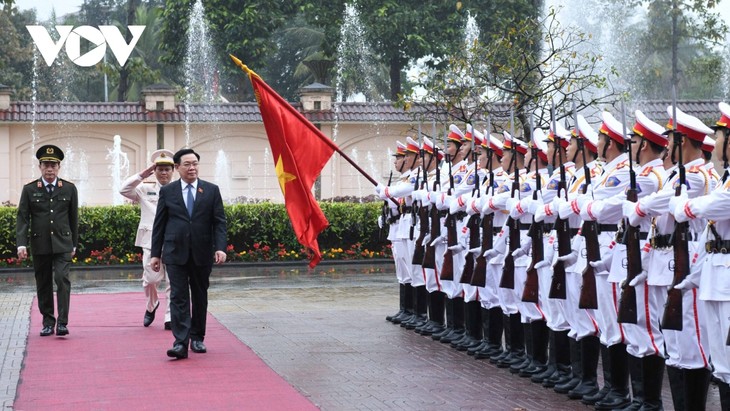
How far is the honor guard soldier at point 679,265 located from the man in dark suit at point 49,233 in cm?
631

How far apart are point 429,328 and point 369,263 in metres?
11.5

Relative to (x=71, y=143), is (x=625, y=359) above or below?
below

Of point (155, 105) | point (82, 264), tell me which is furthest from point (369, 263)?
point (155, 105)

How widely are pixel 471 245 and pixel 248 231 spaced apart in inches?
516

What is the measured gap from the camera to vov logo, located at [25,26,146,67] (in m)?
42.3

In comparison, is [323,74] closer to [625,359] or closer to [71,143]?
[71,143]

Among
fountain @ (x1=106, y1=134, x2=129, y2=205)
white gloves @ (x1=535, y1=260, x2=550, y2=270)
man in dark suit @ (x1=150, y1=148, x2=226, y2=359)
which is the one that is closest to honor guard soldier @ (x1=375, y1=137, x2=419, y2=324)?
man in dark suit @ (x1=150, y1=148, x2=226, y2=359)

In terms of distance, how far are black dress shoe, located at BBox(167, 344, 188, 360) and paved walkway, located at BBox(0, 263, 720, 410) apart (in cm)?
40

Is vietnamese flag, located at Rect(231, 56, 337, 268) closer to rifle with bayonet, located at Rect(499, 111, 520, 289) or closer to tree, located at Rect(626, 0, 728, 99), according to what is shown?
rifle with bayonet, located at Rect(499, 111, 520, 289)

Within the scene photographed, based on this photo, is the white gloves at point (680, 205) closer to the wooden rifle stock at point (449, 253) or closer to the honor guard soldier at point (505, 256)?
the honor guard soldier at point (505, 256)

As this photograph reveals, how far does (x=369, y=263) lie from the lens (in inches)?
899

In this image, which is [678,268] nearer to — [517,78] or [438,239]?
[438,239]

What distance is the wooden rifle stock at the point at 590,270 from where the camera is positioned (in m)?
7.60

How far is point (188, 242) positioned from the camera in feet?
33.3
